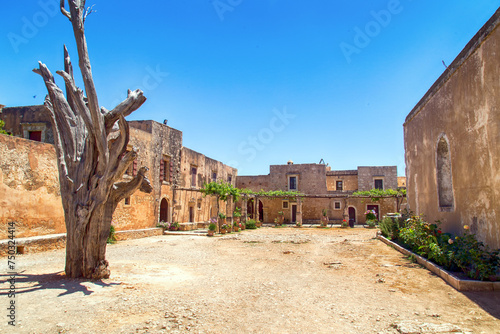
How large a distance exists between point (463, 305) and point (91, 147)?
23.4 ft

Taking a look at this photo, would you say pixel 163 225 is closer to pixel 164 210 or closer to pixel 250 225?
pixel 164 210

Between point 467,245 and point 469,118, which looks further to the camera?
point 469,118

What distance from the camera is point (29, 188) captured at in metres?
11.3

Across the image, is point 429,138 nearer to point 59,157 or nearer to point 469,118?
point 469,118

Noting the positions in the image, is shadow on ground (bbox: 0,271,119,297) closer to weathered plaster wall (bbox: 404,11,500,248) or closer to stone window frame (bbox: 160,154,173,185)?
weathered plaster wall (bbox: 404,11,500,248)

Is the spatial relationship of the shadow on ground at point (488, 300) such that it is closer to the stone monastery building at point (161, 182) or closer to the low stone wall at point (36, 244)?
the low stone wall at point (36, 244)

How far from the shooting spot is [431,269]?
767 centimetres

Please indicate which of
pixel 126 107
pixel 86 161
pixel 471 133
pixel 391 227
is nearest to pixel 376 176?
pixel 391 227

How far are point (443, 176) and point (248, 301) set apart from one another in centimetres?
792

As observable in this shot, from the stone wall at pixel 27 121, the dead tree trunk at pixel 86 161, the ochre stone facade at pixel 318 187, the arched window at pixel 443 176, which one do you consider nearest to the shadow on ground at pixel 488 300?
the arched window at pixel 443 176

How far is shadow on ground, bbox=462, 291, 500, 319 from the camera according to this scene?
189 inches

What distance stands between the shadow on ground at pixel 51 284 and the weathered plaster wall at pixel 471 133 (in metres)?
7.95

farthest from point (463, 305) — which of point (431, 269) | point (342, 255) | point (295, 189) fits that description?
point (295, 189)

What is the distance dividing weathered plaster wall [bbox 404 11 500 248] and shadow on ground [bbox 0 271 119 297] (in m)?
7.95
